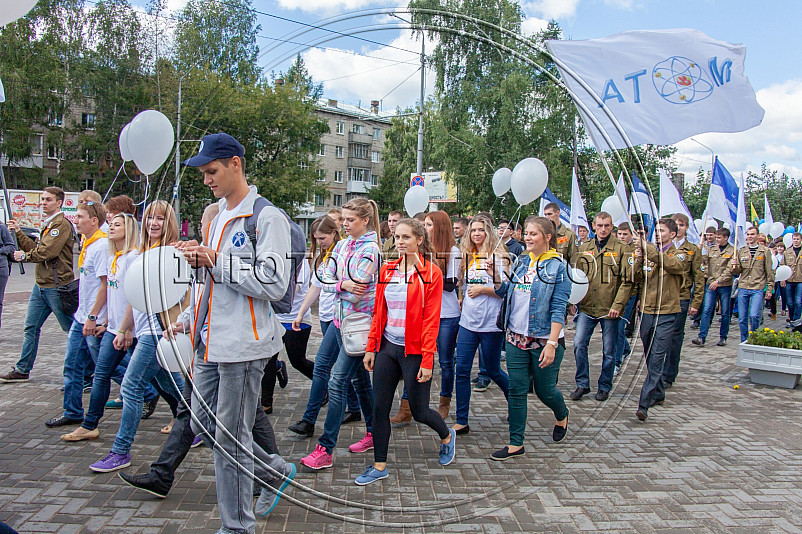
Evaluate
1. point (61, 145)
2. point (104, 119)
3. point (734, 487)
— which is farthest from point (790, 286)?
point (61, 145)

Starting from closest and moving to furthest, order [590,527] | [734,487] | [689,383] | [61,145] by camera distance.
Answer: [590,527]
[734,487]
[689,383]
[61,145]

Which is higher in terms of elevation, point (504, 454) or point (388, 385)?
point (388, 385)

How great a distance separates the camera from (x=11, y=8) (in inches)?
119

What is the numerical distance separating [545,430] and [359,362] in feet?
6.24

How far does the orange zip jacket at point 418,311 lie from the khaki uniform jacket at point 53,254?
3842 mm

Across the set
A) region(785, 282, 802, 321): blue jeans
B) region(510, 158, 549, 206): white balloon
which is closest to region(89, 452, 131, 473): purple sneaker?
region(510, 158, 549, 206): white balloon

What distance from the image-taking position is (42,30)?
29891 mm

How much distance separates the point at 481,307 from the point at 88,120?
33.5m

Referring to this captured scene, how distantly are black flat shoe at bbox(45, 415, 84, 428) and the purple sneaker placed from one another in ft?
3.45

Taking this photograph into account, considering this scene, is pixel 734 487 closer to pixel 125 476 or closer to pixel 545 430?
pixel 545 430

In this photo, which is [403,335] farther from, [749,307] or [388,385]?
[749,307]

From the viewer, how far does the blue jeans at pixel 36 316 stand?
5.85m

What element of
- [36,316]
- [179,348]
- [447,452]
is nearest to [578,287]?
[447,452]

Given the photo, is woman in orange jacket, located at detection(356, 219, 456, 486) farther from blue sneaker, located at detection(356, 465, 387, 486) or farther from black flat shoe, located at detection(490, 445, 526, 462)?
black flat shoe, located at detection(490, 445, 526, 462)
